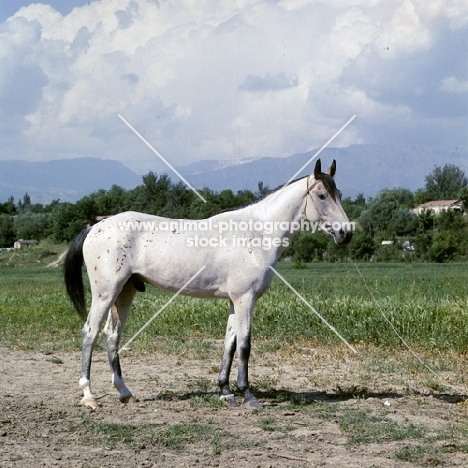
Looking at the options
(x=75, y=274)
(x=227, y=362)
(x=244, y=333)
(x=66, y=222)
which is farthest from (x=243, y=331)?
(x=66, y=222)

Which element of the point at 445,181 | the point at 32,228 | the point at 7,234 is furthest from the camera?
the point at 445,181

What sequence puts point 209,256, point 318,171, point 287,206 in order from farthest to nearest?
point 287,206, point 209,256, point 318,171

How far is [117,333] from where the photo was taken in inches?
304

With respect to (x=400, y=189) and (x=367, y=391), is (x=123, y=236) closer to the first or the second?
→ (x=367, y=391)

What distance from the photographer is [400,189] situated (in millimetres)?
113062

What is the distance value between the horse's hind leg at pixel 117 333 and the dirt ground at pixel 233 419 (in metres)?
0.19

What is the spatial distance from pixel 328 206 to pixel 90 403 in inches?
128

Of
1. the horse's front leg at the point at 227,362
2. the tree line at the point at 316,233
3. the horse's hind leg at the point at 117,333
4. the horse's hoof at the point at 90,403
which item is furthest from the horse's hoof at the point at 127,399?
the tree line at the point at 316,233

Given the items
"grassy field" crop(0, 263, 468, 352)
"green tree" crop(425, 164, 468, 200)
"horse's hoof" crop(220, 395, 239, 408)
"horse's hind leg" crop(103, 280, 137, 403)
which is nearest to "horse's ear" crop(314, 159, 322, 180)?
"horse's hind leg" crop(103, 280, 137, 403)

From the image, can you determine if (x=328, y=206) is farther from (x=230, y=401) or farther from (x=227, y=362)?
(x=230, y=401)

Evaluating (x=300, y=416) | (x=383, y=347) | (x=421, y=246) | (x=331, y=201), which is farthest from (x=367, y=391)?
(x=421, y=246)

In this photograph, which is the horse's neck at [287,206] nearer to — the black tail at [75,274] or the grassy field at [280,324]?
the black tail at [75,274]

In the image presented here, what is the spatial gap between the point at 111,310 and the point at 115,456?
8.41 feet

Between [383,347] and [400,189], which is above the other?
[400,189]
